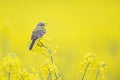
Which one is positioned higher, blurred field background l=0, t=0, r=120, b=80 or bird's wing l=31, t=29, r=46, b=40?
blurred field background l=0, t=0, r=120, b=80

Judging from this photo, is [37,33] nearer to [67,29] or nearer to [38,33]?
[38,33]

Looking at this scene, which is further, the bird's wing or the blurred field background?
the blurred field background

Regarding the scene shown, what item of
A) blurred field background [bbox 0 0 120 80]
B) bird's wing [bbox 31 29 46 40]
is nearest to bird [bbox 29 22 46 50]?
bird's wing [bbox 31 29 46 40]

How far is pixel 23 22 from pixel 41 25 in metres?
5.65

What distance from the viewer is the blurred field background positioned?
846cm

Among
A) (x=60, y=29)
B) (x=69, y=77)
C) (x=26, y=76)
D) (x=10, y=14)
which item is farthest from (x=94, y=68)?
(x=10, y=14)

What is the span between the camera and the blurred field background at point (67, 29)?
8461 mm

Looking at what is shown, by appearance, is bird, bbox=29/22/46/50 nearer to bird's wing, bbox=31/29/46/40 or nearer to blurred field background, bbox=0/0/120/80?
bird's wing, bbox=31/29/46/40

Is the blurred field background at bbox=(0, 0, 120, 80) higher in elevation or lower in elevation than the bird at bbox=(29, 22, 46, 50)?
higher

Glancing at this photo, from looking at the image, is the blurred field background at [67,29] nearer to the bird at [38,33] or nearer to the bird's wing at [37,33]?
the bird at [38,33]

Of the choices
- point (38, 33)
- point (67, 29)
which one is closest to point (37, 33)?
point (38, 33)

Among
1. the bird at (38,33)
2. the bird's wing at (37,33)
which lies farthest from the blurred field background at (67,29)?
the bird's wing at (37,33)

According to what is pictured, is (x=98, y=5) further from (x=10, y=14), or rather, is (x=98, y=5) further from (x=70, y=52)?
(x=70, y=52)

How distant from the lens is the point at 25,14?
12789 millimetres
